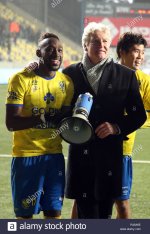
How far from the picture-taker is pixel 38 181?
11.4ft

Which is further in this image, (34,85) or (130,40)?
(130,40)

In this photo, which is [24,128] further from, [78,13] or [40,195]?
[78,13]

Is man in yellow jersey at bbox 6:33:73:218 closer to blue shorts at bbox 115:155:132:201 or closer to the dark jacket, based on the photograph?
the dark jacket

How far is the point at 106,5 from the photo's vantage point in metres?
30.3

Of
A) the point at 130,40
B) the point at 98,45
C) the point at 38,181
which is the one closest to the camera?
the point at 98,45

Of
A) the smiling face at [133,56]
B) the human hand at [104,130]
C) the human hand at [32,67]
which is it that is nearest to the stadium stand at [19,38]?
the smiling face at [133,56]

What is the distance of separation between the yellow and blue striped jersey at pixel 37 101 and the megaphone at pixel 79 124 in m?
0.22

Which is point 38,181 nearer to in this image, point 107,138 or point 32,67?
point 107,138

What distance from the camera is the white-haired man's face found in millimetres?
3342

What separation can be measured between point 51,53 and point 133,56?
3.10 feet

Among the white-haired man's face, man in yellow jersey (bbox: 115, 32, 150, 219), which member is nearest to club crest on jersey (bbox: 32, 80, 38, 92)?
the white-haired man's face

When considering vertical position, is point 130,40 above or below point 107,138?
above

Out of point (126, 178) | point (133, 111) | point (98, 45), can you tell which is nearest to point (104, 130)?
point (133, 111)

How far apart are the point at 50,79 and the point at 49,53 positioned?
157 mm
